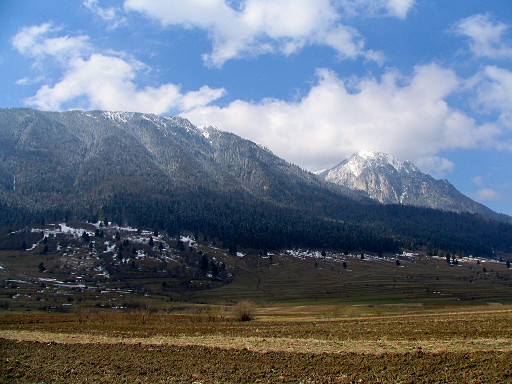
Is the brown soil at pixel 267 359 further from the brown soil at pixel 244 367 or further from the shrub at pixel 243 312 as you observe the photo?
the shrub at pixel 243 312

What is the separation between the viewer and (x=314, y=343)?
34.3m

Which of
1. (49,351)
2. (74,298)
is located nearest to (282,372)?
(49,351)

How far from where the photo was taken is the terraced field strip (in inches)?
1133

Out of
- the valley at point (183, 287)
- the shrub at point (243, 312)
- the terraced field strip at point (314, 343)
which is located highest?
the terraced field strip at point (314, 343)

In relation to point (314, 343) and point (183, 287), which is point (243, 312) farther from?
point (183, 287)

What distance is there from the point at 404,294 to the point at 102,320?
12663cm

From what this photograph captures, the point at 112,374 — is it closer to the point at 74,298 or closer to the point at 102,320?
the point at 102,320

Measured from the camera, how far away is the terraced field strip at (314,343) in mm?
28781

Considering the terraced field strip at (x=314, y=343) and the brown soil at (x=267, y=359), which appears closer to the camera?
the brown soil at (x=267, y=359)

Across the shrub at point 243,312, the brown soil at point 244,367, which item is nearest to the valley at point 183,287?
the shrub at point 243,312

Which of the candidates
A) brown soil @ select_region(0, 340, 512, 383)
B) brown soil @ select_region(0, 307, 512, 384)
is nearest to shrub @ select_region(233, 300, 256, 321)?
brown soil @ select_region(0, 307, 512, 384)

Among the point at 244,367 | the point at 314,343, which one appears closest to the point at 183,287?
the point at 314,343

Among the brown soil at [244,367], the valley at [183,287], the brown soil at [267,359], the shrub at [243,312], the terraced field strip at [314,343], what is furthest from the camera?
the valley at [183,287]

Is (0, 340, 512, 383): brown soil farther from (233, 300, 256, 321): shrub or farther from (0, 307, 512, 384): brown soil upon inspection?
(233, 300, 256, 321): shrub
